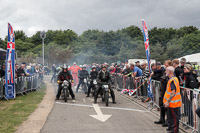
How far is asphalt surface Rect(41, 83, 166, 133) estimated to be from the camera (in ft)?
22.9

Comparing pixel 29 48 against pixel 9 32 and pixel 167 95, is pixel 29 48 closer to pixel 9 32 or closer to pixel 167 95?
pixel 9 32

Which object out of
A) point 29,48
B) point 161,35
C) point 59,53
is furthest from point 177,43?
point 29,48

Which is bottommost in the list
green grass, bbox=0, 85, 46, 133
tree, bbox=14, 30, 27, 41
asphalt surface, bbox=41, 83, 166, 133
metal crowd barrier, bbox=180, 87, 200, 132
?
asphalt surface, bbox=41, 83, 166, 133

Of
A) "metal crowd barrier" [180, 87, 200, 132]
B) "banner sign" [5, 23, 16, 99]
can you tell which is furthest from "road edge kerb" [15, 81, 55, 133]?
"metal crowd barrier" [180, 87, 200, 132]

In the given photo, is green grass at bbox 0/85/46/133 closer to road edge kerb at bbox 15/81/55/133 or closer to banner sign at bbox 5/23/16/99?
road edge kerb at bbox 15/81/55/133

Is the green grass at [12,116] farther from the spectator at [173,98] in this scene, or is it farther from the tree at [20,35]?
the tree at [20,35]

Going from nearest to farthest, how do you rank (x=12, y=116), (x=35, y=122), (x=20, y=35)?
1. (x=35, y=122)
2. (x=12, y=116)
3. (x=20, y=35)

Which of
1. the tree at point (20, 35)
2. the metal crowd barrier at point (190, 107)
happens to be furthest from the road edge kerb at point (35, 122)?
the tree at point (20, 35)

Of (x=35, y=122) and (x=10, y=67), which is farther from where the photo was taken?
(x=10, y=67)

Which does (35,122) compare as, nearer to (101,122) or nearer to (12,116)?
(12,116)

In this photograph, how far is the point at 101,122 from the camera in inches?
311

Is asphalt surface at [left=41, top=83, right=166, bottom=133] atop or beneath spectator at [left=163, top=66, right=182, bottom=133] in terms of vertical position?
beneath

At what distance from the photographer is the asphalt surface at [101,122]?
697 cm

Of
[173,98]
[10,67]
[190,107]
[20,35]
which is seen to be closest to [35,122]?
[173,98]
